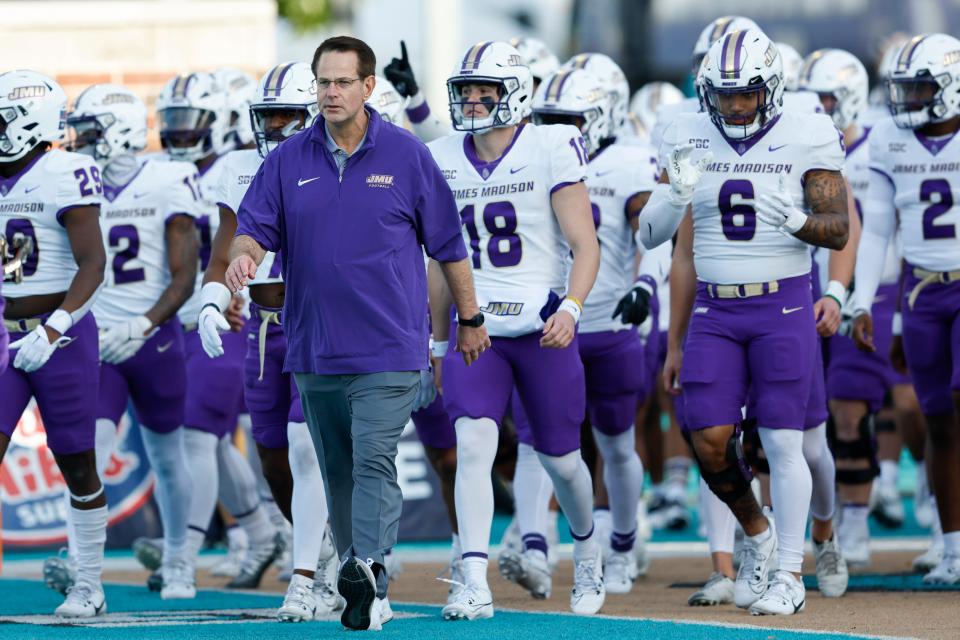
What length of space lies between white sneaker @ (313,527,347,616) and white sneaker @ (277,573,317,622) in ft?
0.27

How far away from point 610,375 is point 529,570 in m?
1.01

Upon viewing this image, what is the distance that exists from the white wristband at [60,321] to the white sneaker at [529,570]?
5.98ft

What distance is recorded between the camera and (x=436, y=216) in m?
6.48

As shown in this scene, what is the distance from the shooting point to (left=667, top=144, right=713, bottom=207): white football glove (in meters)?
6.88

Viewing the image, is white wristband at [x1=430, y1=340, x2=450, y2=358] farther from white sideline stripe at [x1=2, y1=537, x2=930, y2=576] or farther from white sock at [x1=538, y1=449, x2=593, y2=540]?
white sideline stripe at [x1=2, y1=537, x2=930, y2=576]

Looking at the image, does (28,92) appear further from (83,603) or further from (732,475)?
(732,475)

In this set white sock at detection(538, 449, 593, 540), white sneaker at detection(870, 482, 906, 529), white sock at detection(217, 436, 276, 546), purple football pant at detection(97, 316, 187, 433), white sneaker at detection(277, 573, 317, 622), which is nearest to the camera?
white sneaker at detection(277, 573, 317, 622)

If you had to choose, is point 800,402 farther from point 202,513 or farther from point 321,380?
point 202,513

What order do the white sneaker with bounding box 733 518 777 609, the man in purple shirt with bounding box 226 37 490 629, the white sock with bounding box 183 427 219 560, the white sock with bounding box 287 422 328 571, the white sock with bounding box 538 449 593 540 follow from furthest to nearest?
the white sock with bounding box 183 427 219 560 → the white sock with bounding box 538 449 593 540 → the white sneaker with bounding box 733 518 777 609 → the white sock with bounding box 287 422 328 571 → the man in purple shirt with bounding box 226 37 490 629

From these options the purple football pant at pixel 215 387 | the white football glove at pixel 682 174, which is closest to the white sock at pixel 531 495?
the purple football pant at pixel 215 387

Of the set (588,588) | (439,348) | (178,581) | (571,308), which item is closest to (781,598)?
(588,588)

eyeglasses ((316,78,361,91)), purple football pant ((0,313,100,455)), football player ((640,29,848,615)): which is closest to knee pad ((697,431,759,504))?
football player ((640,29,848,615))

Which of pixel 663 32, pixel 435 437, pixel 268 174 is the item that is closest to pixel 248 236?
pixel 268 174

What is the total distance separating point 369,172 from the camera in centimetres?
639
